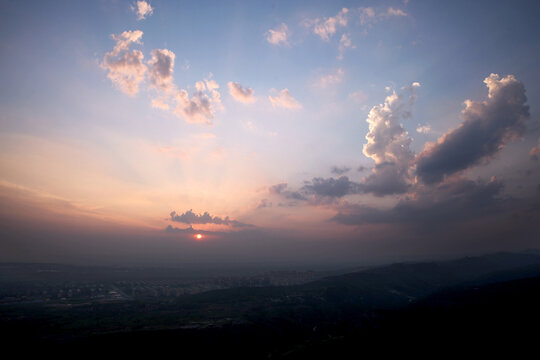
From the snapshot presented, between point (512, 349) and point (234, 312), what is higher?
point (512, 349)

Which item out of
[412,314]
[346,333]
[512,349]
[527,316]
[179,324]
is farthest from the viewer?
[412,314]

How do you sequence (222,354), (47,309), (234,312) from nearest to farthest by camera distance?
(222,354) → (234,312) → (47,309)

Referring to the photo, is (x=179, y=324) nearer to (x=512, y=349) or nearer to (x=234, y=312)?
(x=234, y=312)

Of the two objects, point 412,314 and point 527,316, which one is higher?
point 527,316

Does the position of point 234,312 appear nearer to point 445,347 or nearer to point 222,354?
point 222,354

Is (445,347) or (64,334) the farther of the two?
(64,334)

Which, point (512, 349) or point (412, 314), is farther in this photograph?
point (412, 314)

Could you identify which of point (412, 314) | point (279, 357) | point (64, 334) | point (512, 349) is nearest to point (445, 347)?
point (512, 349)

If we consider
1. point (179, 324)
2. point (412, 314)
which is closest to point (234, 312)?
point (179, 324)

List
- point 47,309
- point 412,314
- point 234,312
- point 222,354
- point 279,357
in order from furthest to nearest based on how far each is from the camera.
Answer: point 47,309, point 234,312, point 412,314, point 222,354, point 279,357
